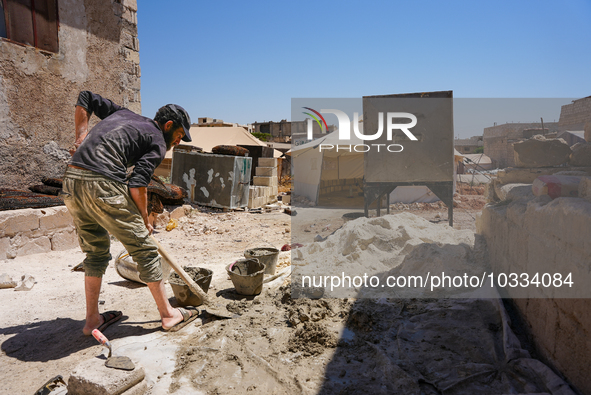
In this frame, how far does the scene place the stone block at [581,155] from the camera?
3027 millimetres

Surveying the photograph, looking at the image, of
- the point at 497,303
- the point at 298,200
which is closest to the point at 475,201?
the point at 298,200

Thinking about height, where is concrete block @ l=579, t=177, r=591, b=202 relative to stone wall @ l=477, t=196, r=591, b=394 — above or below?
above

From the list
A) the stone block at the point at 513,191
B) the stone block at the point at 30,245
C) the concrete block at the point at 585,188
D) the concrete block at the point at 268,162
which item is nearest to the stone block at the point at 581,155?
the stone block at the point at 513,191

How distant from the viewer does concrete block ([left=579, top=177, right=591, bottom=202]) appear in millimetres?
2072

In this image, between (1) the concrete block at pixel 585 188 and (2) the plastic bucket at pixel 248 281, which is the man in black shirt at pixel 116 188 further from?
(1) the concrete block at pixel 585 188

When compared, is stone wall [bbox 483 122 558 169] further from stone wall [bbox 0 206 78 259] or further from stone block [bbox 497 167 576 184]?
stone wall [bbox 0 206 78 259]

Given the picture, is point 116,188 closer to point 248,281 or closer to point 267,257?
point 248,281

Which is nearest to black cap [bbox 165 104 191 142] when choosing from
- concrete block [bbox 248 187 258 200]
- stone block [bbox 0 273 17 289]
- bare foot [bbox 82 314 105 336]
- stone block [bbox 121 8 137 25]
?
bare foot [bbox 82 314 105 336]

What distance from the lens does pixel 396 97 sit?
6438mm

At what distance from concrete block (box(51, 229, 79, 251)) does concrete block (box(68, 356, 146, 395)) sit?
10.7ft

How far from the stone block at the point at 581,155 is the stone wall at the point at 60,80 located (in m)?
6.30

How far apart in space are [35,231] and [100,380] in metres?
3.38

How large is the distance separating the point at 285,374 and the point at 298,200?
10.9m

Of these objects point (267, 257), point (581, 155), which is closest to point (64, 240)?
point (267, 257)
